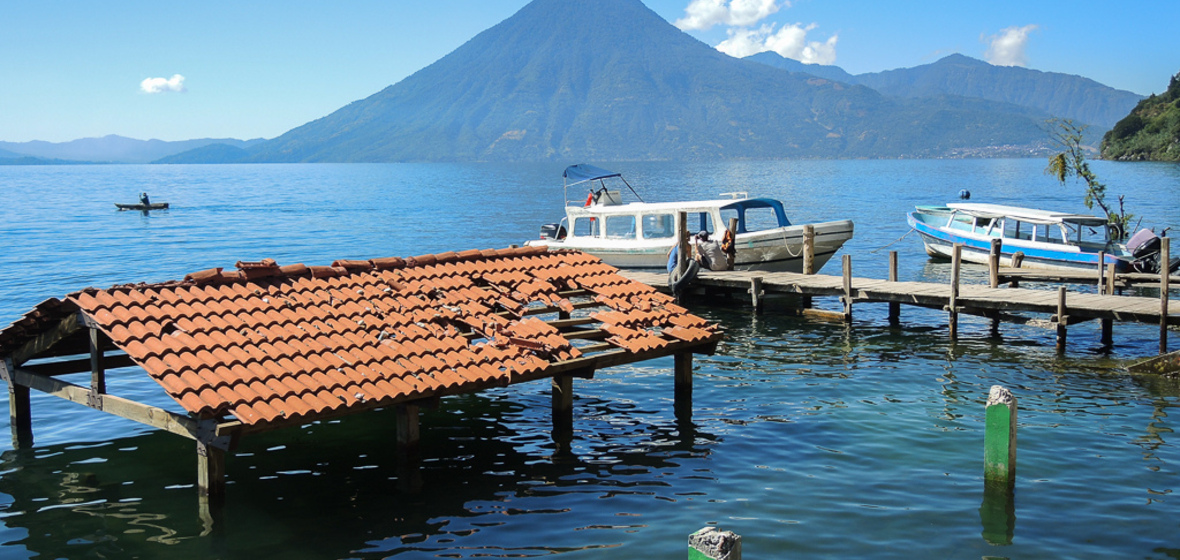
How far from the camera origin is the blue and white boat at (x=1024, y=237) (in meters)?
29.7

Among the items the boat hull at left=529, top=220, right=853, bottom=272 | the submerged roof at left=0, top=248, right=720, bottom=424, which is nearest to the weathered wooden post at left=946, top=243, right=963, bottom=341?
the boat hull at left=529, top=220, right=853, bottom=272

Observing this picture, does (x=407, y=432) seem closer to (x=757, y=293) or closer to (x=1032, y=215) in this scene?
(x=757, y=293)

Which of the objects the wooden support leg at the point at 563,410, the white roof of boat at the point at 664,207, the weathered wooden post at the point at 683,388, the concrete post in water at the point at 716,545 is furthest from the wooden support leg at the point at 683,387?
the white roof of boat at the point at 664,207

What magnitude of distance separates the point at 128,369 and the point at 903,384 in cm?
1512

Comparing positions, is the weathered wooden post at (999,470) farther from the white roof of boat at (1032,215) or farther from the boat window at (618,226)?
the white roof of boat at (1032,215)

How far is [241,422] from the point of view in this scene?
366 inches

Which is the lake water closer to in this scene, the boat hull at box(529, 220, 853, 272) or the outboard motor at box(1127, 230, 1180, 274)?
the boat hull at box(529, 220, 853, 272)

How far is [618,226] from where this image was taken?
30.6 meters

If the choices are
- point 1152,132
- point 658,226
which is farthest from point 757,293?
point 1152,132

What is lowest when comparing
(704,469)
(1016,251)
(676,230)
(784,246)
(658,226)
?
(704,469)

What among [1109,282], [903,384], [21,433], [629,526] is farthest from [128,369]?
[1109,282]

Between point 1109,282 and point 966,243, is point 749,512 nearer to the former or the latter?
point 1109,282

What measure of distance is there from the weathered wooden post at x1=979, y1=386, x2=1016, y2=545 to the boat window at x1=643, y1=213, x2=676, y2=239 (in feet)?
59.9

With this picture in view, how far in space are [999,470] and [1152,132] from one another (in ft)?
508
